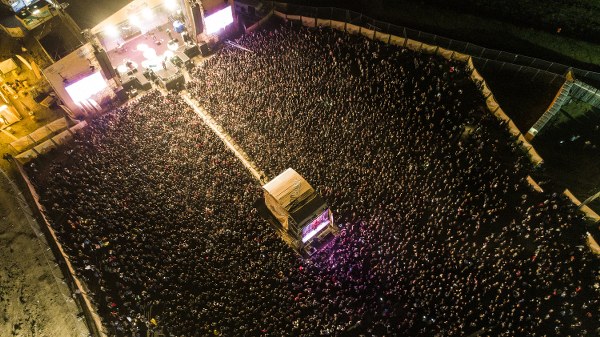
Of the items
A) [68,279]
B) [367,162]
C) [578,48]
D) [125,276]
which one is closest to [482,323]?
[367,162]

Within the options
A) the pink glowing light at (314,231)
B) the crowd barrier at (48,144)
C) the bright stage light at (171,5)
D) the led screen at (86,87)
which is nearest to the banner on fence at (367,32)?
the pink glowing light at (314,231)

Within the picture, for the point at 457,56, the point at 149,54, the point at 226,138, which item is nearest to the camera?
the point at 226,138

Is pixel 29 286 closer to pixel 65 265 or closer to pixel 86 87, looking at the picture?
pixel 65 265

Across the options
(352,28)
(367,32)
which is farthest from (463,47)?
(352,28)

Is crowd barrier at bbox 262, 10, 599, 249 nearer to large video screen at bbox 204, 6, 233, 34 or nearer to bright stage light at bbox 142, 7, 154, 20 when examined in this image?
large video screen at bbox 204, 6, 233, 34

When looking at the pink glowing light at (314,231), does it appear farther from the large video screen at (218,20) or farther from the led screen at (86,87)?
the large video screen at (218,20)

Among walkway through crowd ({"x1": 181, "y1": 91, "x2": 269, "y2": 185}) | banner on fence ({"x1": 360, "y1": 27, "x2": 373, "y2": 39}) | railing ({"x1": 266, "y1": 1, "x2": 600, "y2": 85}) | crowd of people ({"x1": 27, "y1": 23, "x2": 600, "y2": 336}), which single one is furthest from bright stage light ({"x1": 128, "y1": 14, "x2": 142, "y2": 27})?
banner on fence ({"x1": 360, "y1": 27, "x2": 373, "y2": 39})

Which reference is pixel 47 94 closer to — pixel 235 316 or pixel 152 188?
pixel 152 188
